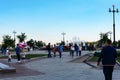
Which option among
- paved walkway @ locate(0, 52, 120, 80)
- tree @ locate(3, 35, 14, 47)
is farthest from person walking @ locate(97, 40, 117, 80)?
tree @ locate(3, 35, 14, 47)

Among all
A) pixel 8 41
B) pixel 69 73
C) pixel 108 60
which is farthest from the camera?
pixel 8 41

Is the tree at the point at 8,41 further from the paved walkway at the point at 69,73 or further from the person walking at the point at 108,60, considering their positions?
the person walking at the point at 108,60

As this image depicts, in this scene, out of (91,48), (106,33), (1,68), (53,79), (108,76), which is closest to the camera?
(108,76)

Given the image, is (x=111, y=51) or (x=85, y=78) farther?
(x=85, y=78)

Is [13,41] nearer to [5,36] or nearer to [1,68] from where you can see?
[5,36]

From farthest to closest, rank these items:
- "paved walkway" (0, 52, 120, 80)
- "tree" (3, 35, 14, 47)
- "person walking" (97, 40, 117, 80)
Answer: "tree" (3, 35, 14, 47)
"paved walkway" (0, 52, 120, 80)
"person walking" (97, 40, 117, 80)

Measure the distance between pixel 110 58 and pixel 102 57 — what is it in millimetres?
262

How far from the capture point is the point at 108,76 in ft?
40.5

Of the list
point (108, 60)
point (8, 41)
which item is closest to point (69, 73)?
point (108, 60)

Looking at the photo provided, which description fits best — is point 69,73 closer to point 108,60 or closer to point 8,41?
point 108,60

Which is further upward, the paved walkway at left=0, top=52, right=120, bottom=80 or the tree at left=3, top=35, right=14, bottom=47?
the tree at left=3, top=35, right=14, bottom=47

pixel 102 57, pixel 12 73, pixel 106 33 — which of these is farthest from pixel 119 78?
pixel 106 33

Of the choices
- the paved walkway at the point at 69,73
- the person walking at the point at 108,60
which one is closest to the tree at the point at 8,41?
the paved walkway at the point at 69,73

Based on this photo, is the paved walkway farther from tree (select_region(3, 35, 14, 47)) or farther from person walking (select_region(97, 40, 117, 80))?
tree (select_region(3, 35, 14, 47))
